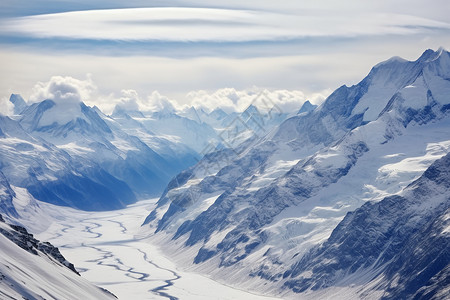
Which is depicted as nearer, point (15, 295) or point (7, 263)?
point (15, 295)

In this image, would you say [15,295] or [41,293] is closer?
[15,295]
